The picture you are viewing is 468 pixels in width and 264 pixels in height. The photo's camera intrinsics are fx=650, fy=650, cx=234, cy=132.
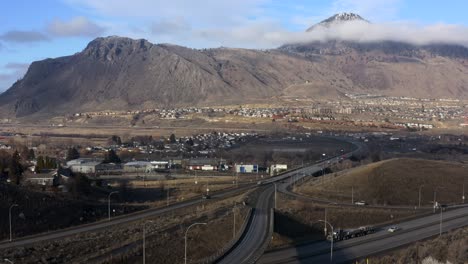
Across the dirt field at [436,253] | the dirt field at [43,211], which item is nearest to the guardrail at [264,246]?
the dirt field at [436,253]

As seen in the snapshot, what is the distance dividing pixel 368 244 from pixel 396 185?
21.7 meters

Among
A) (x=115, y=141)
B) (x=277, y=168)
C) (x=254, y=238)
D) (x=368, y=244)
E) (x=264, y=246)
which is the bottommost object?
(x=368, y=244)

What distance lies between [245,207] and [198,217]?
16.0 ft

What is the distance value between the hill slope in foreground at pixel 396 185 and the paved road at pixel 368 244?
7504mm

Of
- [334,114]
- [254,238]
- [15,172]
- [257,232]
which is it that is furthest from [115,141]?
[254,238]

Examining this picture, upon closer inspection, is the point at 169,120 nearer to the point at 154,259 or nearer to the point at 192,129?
the point at 192,129

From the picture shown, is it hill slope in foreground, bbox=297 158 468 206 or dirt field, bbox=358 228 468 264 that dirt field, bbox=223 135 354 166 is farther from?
dirt field, bbox=358 228 468 264

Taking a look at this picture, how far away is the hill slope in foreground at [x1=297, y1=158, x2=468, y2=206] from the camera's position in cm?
5853

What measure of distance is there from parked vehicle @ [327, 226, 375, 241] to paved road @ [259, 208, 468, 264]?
512 mm

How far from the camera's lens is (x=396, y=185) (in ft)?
202

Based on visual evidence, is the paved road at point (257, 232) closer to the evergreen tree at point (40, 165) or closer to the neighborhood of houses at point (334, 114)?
the evergreen tree at point (40, 165)

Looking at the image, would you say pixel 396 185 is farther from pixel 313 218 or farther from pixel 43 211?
pixel 43 211

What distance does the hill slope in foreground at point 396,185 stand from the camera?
5853cm

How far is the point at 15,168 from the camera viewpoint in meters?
59.5
